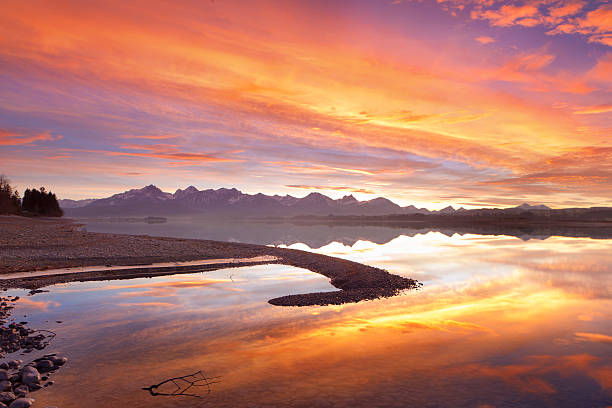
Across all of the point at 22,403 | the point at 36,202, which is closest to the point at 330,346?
the point at 22,403

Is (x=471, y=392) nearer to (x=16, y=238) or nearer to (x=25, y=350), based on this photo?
(x=25, y=350)

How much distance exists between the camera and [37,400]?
10.7 meters

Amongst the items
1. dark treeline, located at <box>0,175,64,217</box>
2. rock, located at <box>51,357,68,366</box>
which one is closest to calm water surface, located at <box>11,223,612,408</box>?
rock, located at <box>51,357,68,366</box>

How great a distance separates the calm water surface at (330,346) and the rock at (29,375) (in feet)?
2.07

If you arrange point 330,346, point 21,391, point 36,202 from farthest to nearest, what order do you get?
point 36,202, point 330,346, point 21,391

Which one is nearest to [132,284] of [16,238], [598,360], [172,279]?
[172,279]

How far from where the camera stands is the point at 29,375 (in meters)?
11.7

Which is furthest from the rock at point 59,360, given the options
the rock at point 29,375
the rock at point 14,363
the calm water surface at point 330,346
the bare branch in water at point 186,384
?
the bare branch in water at point 186,384

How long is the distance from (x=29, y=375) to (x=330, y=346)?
11.1 metres

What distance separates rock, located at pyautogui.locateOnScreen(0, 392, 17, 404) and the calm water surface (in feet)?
3.25

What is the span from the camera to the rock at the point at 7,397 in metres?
10.1

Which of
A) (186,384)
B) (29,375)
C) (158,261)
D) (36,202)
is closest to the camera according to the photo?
(29,375)

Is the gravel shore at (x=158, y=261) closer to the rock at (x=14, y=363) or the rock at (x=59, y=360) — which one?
the rock at (x=59, y=360)

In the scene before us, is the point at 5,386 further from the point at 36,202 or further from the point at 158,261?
the point at 36,202
